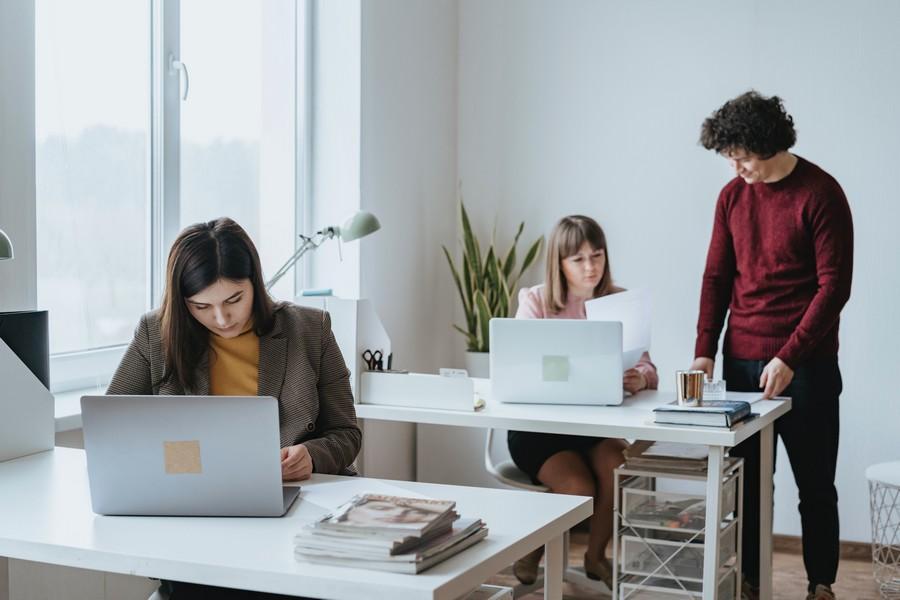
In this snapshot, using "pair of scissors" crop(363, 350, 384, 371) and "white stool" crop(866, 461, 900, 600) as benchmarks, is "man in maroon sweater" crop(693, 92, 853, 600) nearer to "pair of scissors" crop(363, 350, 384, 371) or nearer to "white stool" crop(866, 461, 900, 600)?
"white stool" crop(866, 461, 900, 600)

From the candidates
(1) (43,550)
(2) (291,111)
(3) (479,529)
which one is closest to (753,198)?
(2) (291,111)

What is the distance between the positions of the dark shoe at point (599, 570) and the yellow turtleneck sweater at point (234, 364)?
155 centimetres

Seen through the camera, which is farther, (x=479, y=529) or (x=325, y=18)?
(x=325, y=18)

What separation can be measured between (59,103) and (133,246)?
48 centimetres

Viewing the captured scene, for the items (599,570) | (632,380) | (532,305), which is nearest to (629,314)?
(632,380)

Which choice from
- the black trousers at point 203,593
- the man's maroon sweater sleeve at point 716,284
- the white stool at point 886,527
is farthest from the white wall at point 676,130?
the black trousers at point 203,593

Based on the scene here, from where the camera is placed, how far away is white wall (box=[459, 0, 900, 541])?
12.8 ft

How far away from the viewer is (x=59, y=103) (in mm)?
2775

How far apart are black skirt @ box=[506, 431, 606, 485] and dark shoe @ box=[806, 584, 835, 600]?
78 cm

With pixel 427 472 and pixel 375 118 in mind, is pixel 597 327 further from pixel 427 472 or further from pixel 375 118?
pixel 427 472

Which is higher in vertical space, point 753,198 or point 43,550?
point 753,198

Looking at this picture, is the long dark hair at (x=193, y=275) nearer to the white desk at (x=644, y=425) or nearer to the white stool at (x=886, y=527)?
the white desk at (x=644, y=425)

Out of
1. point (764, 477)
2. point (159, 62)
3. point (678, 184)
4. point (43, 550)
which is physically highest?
point (159, 62)

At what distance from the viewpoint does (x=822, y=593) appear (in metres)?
3.19
